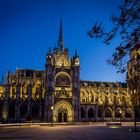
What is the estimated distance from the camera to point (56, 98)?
241 ft

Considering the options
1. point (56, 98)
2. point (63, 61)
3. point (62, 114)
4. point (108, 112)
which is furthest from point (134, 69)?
point (108, 112)

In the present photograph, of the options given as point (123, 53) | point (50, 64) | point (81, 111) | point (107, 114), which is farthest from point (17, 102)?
point (123, 53)

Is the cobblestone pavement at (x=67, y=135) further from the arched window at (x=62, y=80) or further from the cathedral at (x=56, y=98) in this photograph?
the arched window at (x=62, y=80)

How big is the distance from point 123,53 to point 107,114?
73.5 meters

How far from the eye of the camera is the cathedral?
72.8 m

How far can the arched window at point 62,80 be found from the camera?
7556cm

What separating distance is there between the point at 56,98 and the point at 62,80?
19.3 ft

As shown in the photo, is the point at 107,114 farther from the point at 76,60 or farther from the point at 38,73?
the point at 38,73

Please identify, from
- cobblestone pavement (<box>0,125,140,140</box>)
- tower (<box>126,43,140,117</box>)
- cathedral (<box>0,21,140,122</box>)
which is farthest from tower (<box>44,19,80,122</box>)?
tower (<box>126,43,140,117</box>)

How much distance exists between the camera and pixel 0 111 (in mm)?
73250

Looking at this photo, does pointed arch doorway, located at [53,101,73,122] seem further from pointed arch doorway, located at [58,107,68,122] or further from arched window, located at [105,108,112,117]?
arched window, located at [105,108,112,117]

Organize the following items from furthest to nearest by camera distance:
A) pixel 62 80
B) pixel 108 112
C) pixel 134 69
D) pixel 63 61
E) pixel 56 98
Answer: pixel 108 112
pixel 63 61
pixel 62 80
pixel 56 98
pixel 134 69

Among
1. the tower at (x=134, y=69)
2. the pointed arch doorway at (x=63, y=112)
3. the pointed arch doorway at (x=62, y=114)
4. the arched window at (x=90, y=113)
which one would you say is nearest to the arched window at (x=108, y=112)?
the arched window at (x=90, y=113)

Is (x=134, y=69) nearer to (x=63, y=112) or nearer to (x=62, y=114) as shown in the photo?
(x=63, y=112)
